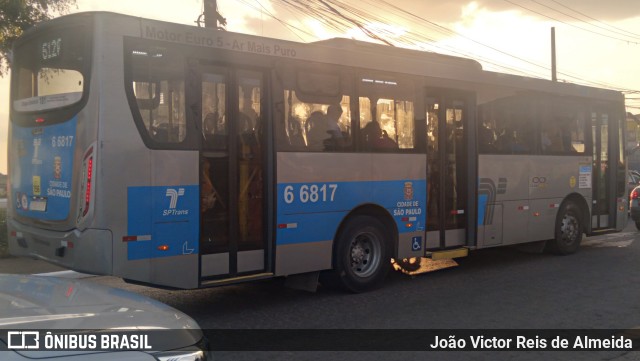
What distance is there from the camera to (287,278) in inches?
339

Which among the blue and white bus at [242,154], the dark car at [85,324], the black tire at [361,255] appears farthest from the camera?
the black tire at [361,255]

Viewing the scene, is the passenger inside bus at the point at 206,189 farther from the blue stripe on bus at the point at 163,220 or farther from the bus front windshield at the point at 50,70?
the bus front windshield at the point at 50,70

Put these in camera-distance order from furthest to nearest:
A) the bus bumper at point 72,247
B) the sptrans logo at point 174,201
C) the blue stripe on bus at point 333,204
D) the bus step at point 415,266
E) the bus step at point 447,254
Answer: the bus step at point 415,266
the bus step at point 447,254
the blue stripe on bus at point 333,204
the sptrans logo at point 174,201
the bus bumper at point 72,247

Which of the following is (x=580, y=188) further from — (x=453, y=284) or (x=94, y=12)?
(x=94, y=12)

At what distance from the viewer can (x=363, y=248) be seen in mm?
8867

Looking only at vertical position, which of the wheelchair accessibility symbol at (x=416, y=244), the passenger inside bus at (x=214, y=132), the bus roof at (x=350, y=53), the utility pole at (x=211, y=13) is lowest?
the wheelchair accessibility symbol at (x=416, y=244)

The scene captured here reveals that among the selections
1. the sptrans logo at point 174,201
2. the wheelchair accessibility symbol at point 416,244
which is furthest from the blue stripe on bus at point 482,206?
the sptrans logo at point 174,201

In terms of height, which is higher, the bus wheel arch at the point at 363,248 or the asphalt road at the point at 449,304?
the bus wheel arch at the point at 363,248

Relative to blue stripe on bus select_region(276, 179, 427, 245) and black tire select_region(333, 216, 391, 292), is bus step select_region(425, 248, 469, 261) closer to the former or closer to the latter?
blue stripe on bus select_region(276, 179, 427, 245)

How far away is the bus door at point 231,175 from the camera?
7.14m

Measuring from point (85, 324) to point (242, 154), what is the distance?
459 centimetres

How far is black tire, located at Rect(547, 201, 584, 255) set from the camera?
12133 mm

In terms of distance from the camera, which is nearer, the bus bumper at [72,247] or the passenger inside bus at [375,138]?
the bus bumper at [72,247]

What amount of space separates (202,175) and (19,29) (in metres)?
7.84
